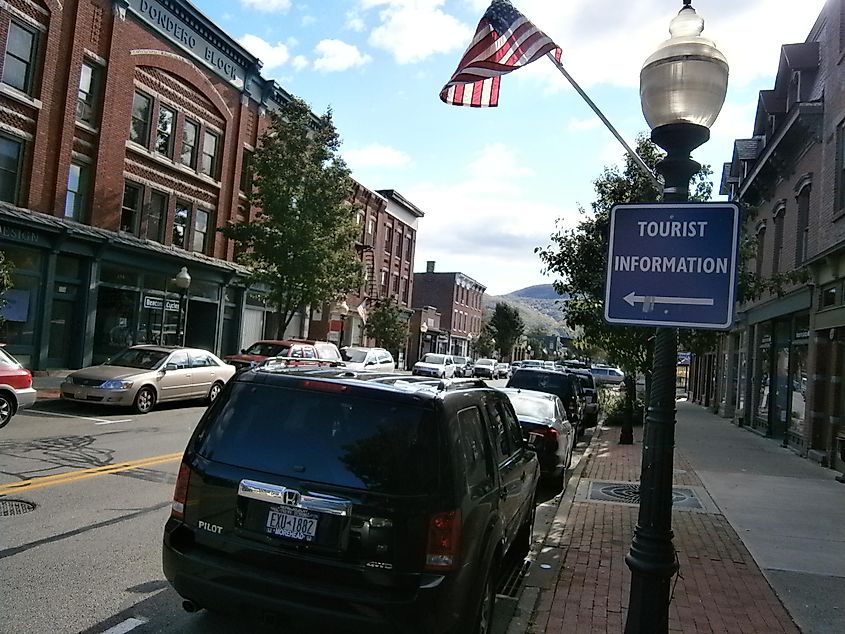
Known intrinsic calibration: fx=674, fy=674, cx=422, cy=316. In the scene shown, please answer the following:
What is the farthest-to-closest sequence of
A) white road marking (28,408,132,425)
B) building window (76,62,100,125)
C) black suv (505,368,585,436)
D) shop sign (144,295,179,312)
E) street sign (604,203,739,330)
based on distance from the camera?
shop sign (144,295,179,312)
building window (76,62,100,125)
black suv (505,368,585,436)
white road marking (28,408,132,425)
street sign (604,203,739,330)

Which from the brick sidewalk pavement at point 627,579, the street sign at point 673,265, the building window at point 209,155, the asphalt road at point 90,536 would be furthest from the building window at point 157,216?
the street sign at point 673,265

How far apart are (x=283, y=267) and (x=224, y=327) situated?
627cm

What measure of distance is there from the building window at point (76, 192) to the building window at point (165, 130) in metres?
3.51

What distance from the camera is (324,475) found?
3572 millimetres

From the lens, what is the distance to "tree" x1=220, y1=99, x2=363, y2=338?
23.7 meters

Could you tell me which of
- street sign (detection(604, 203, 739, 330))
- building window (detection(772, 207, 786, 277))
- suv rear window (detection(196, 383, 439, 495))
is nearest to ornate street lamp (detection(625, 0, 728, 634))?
street sign (detection(604, 203, 739, 330))

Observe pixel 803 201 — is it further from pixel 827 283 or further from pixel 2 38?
pixel 2 38

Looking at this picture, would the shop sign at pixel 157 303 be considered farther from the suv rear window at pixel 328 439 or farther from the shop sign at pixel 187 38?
the suv rear window at pixel 328 439

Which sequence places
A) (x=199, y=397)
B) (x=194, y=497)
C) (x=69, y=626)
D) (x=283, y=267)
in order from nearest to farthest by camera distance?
(x=194, y=497)
(x=69, y=626)
(x=199, y=397)
(x=283, y=267)

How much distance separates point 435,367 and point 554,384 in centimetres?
2274

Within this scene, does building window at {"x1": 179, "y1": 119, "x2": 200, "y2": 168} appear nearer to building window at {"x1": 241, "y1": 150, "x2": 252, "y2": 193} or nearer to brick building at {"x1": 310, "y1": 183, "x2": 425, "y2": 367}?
building window at {"x1": 241, "y1": 150, "x2": 252, "y2": 193}

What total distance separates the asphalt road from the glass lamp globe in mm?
3614

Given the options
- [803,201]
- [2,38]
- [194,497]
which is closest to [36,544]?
[194,497]

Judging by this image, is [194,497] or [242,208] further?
[242,208]
